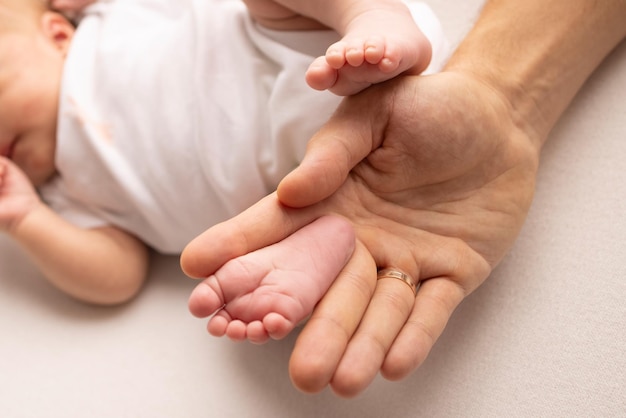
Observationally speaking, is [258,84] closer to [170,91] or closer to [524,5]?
[170,91]

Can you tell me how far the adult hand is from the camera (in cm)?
59

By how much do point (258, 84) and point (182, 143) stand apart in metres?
0.15

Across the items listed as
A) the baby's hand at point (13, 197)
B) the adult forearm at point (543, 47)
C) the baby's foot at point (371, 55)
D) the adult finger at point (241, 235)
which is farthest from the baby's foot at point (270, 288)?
the baby's hand at point (13, 197)

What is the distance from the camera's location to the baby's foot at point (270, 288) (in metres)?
0.56

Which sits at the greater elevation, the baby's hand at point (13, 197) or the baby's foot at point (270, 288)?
the baby's foot at point (270, 288)

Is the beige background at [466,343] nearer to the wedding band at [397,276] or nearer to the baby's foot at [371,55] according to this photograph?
the wedding band at [397,276]

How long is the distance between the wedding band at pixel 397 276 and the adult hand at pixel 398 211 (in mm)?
10

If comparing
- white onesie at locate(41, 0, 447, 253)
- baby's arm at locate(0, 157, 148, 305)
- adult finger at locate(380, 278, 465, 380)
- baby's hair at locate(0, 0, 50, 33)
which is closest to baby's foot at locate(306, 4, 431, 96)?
white onesie at locate(41, 0, 447, 253)

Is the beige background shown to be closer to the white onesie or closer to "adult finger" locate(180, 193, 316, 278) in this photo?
the white onesie

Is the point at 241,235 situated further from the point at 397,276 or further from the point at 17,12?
the point at 17,12

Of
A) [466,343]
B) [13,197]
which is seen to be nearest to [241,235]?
[466,343]

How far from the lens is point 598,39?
925mm

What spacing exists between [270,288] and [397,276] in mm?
192

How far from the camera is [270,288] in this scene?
1.90 feet
